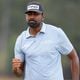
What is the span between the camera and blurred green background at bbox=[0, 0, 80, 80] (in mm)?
17122

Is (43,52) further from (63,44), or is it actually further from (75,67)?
(75,67)

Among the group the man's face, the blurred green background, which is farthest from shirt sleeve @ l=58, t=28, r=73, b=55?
the blurred green background

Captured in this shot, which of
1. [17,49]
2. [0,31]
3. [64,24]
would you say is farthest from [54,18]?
[17,49]

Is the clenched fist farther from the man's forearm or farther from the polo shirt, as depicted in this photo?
the man's forearm

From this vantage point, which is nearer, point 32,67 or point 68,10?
point 32,67

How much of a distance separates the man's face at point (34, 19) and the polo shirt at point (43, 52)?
0.28 feet

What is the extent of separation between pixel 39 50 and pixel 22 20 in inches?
453

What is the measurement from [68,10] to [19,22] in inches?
54.8

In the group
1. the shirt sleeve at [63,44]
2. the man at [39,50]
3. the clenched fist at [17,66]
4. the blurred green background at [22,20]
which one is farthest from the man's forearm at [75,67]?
the blurred green background at [22,20]

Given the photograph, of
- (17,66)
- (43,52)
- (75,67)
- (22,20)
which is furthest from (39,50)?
(22,20)

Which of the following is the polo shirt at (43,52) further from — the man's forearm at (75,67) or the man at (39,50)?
the man's forearm at (75,67)

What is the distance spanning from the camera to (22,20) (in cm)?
1744

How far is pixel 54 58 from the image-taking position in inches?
236

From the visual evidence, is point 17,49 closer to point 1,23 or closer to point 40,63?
point 40,63
